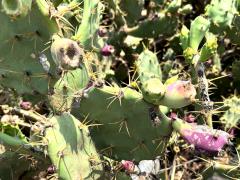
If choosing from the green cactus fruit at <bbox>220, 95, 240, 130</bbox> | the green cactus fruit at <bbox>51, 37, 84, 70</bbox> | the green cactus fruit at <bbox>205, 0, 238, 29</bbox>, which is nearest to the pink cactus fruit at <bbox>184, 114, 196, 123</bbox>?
the green cactus fruit at <bbox>220, 95, 240, 130</bbox>

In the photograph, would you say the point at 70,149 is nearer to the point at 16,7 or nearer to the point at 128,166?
the point at 128,166

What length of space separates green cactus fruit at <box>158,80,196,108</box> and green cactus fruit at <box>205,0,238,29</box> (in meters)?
1.00

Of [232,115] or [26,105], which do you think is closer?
[232,115]

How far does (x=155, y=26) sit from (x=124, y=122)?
4.67 ft

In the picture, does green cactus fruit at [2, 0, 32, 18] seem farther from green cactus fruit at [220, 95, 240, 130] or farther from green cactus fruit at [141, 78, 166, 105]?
green cactus fruit at [220, 95, 240, 130]

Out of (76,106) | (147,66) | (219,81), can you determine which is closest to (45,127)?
(76,106)

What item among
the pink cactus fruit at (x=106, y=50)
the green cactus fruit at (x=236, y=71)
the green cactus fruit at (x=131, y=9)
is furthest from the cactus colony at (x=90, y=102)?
the green cactus fruit at (x=131, y=9)

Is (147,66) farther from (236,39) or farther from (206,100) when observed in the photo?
(236,39)

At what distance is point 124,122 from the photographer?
218cm

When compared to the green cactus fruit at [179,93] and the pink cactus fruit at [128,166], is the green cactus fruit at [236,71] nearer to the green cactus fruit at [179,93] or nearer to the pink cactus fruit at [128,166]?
the pink cactus fruit at [128,166]

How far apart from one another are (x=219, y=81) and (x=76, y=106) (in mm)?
1480

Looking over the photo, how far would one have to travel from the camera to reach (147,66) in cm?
261

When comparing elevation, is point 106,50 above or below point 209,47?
below

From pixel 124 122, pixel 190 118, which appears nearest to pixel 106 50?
pixel 190 118
